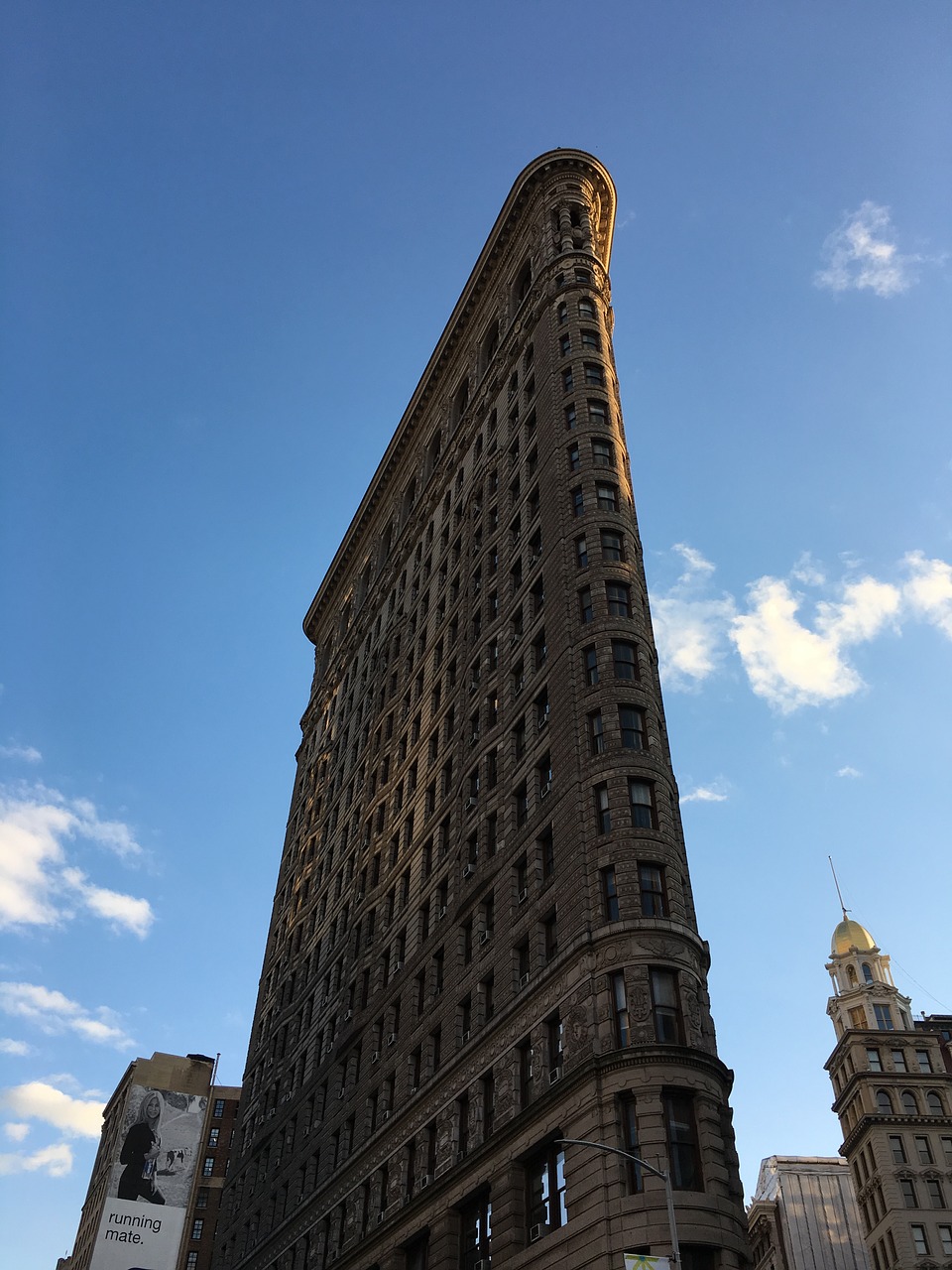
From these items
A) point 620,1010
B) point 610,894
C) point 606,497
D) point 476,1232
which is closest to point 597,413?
point 606,497

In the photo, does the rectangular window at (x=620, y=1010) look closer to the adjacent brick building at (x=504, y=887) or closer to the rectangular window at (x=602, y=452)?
the adjacent brick building at (x=504, y=887)

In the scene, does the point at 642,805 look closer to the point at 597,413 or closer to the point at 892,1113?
the point at 597,413

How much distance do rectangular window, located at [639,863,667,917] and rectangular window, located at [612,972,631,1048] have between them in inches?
105

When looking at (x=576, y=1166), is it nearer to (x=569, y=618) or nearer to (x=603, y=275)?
(x=569, y=618)

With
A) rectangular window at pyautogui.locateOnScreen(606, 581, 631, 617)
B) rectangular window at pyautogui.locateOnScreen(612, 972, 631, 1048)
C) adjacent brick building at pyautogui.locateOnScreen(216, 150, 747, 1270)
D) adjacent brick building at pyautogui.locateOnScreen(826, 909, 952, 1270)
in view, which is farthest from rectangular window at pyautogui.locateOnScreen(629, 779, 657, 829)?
adjacent brick building at pyautogui.locateOnScreen(826, 909, 952, 1270)

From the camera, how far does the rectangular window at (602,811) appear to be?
43.9 m

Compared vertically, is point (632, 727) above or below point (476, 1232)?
above

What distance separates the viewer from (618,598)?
52.0 meters

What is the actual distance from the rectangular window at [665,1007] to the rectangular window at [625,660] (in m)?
13.6

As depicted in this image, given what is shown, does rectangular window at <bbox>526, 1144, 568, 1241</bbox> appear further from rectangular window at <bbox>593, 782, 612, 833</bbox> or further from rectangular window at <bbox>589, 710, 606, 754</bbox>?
rectangular window at <bbox>589, 710, 606, 754</bbox>

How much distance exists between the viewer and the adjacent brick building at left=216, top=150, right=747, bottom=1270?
3747 cm

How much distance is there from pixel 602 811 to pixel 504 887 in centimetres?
753

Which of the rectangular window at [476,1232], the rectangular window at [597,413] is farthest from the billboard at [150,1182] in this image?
the rectangular window at [597,413]

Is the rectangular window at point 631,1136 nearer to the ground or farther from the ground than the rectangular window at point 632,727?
nearer to the ground
